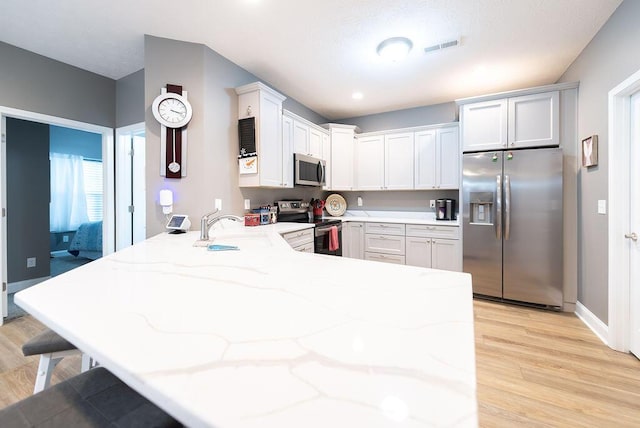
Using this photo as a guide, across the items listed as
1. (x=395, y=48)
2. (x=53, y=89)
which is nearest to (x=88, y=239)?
(x=53, y=89)

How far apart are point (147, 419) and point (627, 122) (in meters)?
3.25

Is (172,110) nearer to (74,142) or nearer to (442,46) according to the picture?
(442,46)

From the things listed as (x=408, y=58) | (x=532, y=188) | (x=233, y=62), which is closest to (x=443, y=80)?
(x=408, y=58)

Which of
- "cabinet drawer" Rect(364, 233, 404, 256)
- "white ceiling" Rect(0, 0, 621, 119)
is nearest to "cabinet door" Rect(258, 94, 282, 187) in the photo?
"white ceiling" Rect(0, 0, 621, 119)

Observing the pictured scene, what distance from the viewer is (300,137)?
375 centimetres

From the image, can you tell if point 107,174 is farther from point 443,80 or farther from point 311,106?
point 443,80

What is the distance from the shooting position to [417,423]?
1.20 feet

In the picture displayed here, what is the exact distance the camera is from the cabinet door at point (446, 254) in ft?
11.5

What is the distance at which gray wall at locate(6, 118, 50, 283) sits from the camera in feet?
11.5

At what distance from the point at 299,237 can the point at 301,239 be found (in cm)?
5

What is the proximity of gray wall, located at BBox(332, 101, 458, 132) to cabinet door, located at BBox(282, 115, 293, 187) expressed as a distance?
173cm

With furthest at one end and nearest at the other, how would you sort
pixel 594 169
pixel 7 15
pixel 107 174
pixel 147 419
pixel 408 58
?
pixel 107 174, pixel 408 58, pixel 594 169, pixel 7 15, pixel 147 419

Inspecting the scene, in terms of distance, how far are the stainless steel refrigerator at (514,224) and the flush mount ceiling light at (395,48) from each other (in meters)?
1.38

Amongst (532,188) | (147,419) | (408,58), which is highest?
(408,58)
